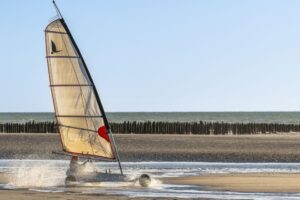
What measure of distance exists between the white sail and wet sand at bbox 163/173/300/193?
2370mm

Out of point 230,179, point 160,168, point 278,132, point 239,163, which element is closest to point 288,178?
point 230,179

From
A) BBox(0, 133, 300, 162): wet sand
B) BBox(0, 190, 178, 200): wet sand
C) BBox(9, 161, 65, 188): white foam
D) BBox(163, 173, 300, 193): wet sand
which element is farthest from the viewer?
BBox(0, 133, 300, 162): wet sand

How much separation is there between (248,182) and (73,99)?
17.7 ft

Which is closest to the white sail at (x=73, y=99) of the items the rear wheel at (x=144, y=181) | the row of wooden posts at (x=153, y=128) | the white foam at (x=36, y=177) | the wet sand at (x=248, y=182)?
the white foam at (x=36, y=177)

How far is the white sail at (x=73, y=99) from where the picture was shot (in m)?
22.3

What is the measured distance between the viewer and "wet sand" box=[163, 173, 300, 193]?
20.5 metres

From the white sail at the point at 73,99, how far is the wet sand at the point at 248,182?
7.78 feet

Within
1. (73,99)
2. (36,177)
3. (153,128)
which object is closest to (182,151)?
(36,177)

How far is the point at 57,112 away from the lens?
22.8 meters

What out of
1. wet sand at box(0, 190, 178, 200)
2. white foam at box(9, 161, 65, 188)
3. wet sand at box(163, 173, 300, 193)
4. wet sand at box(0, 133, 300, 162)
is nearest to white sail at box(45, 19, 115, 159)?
white foam at box(9, 161, 65, 188)

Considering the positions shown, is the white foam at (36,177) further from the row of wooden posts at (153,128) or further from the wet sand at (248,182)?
the row of wooden posts at (153,128)

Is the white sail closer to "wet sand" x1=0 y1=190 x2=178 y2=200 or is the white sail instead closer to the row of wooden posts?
"wet sand" x1=0 y1=190 x2=178 y2=200

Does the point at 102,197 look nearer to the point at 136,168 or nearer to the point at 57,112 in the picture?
the point at 57,112

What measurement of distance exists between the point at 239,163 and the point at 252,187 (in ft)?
34.5
